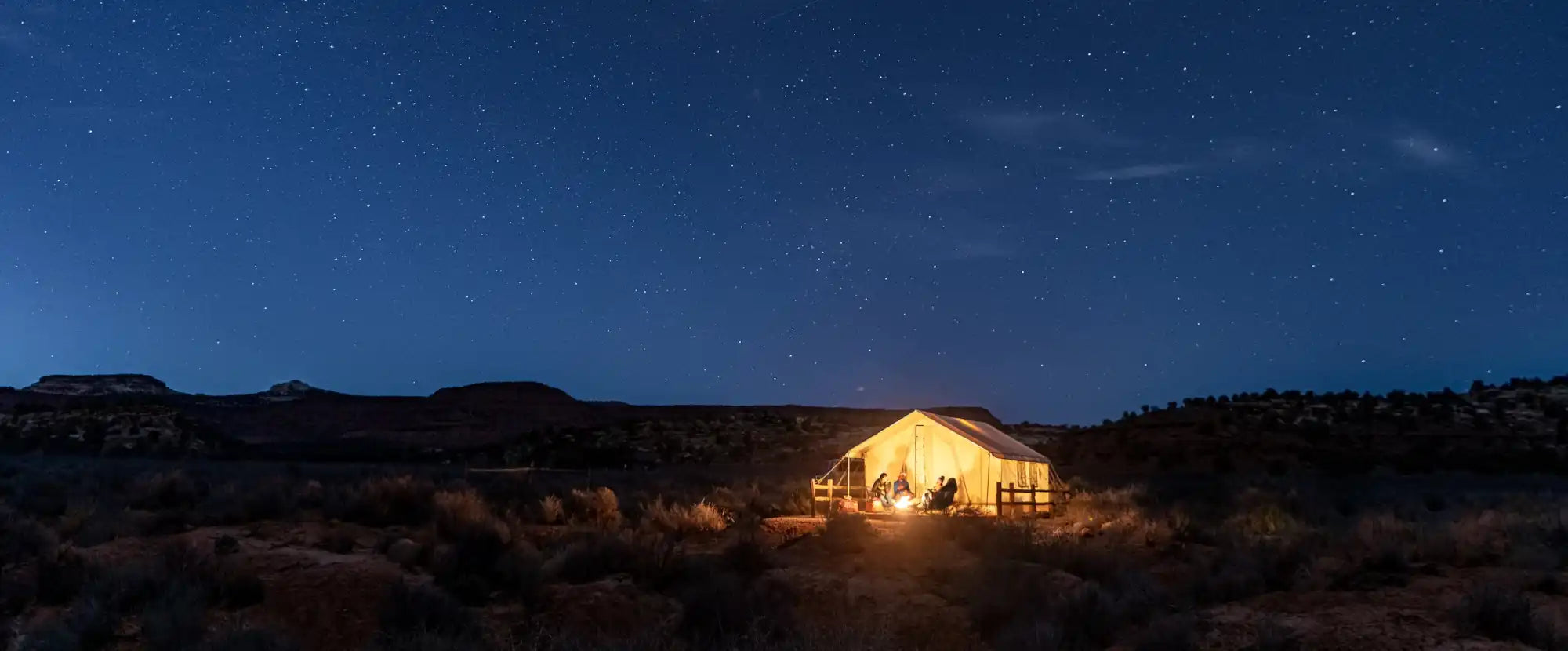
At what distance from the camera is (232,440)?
6462 centimetres

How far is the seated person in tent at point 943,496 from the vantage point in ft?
89.5

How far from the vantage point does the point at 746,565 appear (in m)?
18.7

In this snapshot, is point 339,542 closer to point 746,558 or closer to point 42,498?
point 746,558

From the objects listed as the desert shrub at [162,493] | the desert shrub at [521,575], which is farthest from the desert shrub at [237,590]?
the desert shrub at [162,493]

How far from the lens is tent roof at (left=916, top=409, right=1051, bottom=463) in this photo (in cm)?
2912

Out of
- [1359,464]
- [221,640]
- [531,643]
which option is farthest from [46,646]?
[1359,464]

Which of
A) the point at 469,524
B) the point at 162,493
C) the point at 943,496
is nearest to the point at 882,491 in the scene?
the point at 943,496

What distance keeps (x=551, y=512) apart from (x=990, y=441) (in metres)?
12.1

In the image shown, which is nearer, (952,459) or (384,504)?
(384,504)

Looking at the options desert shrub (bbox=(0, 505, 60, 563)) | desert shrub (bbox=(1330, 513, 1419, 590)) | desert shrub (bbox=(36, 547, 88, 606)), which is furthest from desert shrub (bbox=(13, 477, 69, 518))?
desert shrub (bbox=(1330, 513, 1419, 590))

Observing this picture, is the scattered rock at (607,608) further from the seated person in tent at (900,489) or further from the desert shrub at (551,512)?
the seated person in tent at (900,489)

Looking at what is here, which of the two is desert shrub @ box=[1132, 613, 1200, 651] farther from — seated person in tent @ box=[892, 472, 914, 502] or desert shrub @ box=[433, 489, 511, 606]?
seated person in tent @ box=[892, 472, 914, 502]

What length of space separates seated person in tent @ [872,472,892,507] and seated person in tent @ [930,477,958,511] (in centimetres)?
146

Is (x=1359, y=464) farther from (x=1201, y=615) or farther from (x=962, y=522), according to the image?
(x=1201, y=615)
